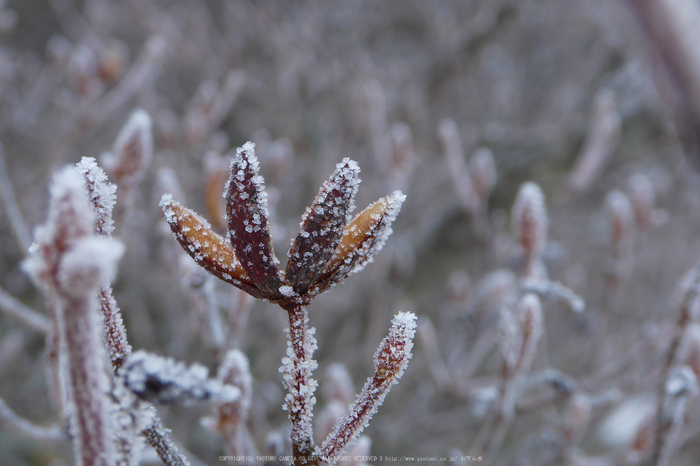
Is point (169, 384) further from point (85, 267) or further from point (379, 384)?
point (379, 384)

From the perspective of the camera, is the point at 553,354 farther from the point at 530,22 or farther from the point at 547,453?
the point at 530,22

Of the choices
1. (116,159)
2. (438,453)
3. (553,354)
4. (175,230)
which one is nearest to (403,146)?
(116,159)

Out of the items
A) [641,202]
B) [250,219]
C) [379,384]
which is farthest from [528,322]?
[641,202]

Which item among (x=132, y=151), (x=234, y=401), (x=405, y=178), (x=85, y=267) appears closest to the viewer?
(x=85, y=267)

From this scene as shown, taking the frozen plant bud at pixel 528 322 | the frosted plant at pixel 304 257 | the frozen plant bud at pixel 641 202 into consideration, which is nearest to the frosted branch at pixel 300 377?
the frosted plant at pixel 304 257

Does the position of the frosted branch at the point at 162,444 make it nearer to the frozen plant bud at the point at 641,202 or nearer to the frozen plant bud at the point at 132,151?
the frozen plant bud at the point at 132,151
